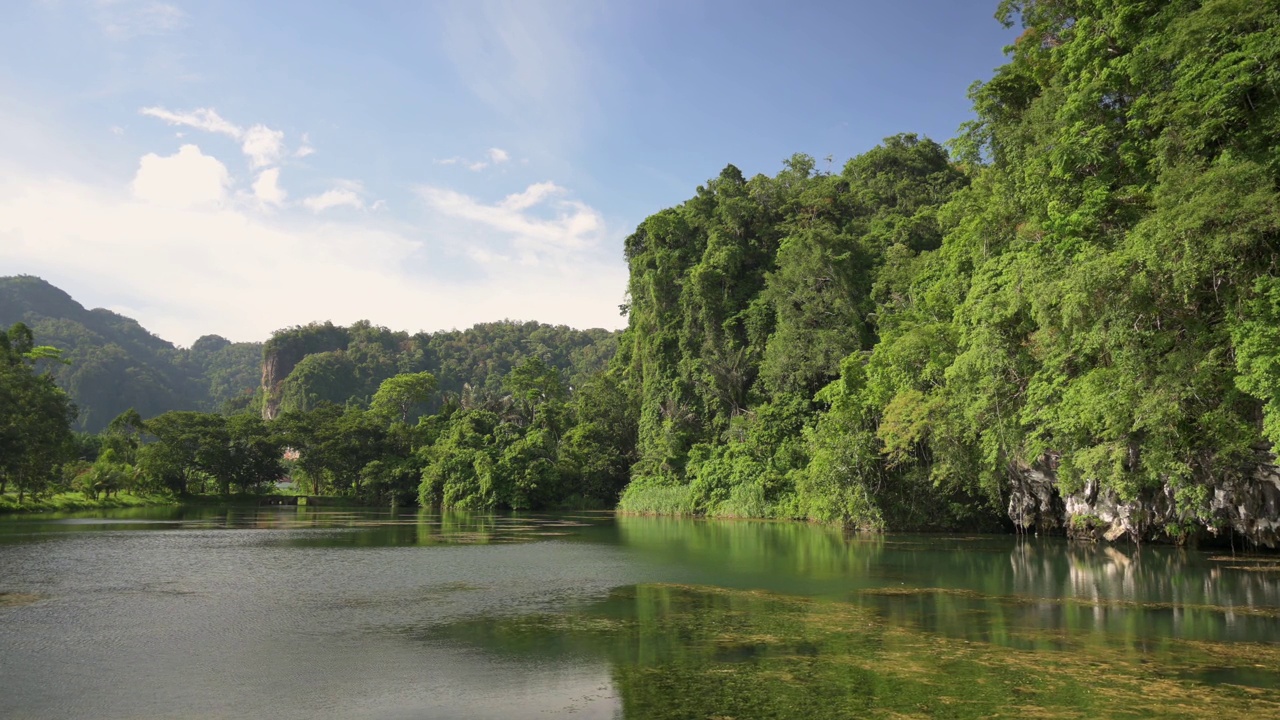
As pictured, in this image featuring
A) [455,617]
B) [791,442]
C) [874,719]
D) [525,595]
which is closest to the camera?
[874,719]

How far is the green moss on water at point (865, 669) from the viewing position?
8.08 metres

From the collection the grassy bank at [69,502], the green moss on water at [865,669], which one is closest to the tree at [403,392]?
the grassy bank at [69,502]

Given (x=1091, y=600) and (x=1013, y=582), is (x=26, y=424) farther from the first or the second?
(x=1091, y=600)

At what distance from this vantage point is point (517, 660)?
10.5m

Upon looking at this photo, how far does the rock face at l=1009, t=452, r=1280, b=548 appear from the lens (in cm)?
2155

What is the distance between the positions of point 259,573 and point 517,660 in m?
12.8

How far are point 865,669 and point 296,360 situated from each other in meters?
141

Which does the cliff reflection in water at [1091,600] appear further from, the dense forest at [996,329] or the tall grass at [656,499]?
the tall grass at [656,499]

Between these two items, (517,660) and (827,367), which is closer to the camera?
(517,660)

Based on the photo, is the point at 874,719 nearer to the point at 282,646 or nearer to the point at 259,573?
the point at 282,646

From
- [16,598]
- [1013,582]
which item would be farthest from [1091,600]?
[16,598]

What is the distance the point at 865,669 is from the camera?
31.9 ft

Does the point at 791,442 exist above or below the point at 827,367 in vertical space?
below

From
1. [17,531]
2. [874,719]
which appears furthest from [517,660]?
[17,531]
